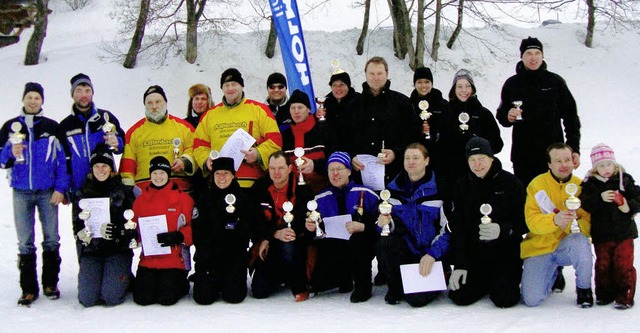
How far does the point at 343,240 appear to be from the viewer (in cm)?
579

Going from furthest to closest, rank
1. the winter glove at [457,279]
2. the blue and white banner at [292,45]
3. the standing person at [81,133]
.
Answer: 1. the blue and white banner at [292,45]
2. the standing person at [81,133]
3. the winter glove at [457,279]

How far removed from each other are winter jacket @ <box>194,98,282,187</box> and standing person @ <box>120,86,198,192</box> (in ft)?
0.52

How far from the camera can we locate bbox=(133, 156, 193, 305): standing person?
5629 millimetres

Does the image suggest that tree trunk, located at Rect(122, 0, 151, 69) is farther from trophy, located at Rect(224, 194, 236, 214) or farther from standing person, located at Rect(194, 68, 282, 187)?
trophy, located at Rect(224, 194, 236, 214)

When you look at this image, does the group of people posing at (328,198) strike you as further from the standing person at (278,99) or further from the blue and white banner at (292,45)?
the blue and white banner at (292,45)

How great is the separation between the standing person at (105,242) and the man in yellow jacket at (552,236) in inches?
143

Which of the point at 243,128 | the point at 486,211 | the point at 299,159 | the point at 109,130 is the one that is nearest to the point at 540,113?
the point at 486,211

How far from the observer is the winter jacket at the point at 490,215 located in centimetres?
528

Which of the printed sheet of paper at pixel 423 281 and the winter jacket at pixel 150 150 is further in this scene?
the winter jacket at pixel 150 150

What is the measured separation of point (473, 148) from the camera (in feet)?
17.3

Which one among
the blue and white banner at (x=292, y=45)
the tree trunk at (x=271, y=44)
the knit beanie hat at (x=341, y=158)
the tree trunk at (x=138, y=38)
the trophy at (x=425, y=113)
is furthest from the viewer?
the tree trunk at (x=271, y=44)

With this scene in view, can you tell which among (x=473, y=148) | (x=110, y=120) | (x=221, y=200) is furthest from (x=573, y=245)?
(x=110, y=120)

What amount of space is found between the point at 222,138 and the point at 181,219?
96cm

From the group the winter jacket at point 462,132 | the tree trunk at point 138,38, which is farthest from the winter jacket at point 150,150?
the tree trunk at point 138,38
